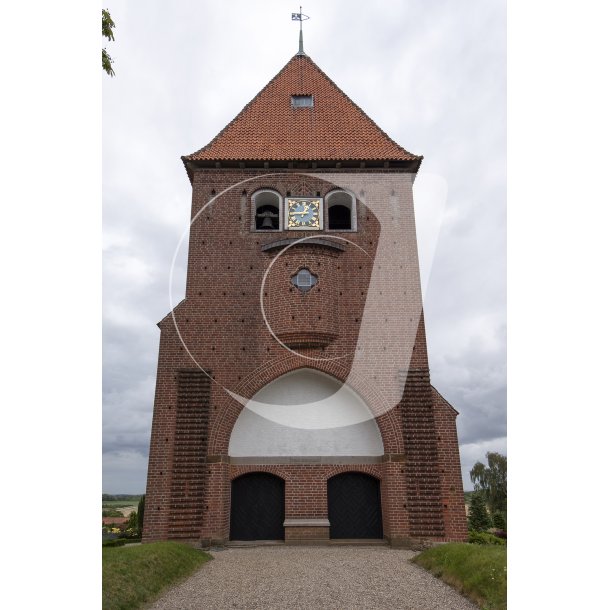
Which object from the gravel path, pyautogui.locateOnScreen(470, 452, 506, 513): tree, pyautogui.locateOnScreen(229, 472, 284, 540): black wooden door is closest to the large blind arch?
pyautogui.locateOnScreen(229, 472, 284, 540): black wooden door

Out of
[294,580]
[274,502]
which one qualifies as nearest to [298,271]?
[274,502]

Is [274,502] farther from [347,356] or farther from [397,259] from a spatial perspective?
[397,259]

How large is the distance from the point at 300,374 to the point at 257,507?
3.57 meters

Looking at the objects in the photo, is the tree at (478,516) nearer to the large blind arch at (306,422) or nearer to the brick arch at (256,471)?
the large blind arch at (306,422)

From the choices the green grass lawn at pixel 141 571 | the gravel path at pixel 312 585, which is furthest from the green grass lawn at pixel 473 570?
the green grass lawn at pixel 141 571

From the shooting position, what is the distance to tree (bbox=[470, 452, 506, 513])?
2381cm

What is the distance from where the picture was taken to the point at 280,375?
44.0ft

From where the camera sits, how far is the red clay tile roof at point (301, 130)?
1592 cm

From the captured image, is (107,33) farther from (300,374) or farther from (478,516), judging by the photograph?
(478,516)

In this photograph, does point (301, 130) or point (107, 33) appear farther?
point (301, 130)

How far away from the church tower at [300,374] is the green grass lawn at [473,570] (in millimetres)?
2981

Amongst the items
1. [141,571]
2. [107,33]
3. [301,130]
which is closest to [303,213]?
[301,130]

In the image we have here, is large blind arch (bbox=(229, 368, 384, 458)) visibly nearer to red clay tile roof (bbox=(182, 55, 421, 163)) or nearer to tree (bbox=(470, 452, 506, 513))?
red clay tile roof (bbox=(182, 55, 421, 163))

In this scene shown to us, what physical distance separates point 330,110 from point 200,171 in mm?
5764
